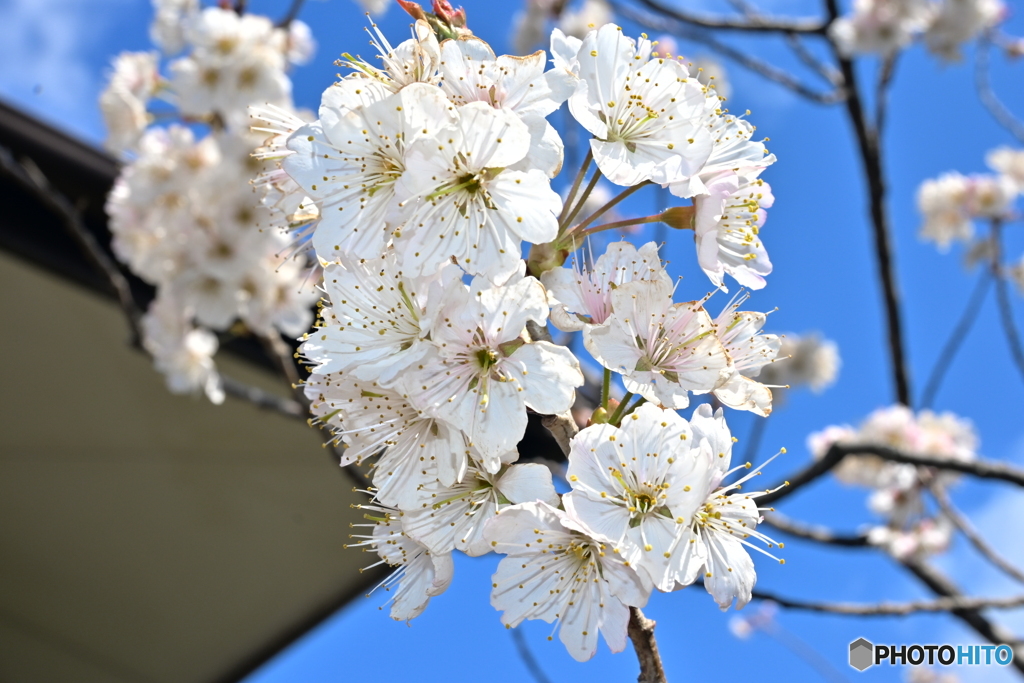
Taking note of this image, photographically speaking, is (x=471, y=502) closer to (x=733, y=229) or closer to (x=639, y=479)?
(x=639, y=479)

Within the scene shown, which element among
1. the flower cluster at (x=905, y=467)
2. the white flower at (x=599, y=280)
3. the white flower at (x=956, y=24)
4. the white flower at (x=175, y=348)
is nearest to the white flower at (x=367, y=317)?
the white flower at (x=599, y=280)

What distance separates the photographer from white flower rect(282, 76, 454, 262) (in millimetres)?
650

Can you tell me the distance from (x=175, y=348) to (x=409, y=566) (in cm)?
209

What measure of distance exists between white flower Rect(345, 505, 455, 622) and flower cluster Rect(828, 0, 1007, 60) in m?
3.68

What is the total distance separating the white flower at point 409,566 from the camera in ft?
2.22

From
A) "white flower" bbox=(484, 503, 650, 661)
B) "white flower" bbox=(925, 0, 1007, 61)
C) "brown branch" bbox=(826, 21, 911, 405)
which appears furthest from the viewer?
"white flower" bbox=(925, 0, 1007, 61)

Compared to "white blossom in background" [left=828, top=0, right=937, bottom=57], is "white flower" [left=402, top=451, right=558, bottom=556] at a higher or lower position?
lower

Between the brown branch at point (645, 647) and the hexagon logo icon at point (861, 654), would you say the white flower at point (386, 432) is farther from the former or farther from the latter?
the hexagon logo icon at point (861, 654)

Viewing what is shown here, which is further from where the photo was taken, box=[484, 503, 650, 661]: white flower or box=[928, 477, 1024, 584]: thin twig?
box=[928, 477, 1024, 584]: thin twig

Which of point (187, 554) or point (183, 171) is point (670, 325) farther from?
point (187, 554)

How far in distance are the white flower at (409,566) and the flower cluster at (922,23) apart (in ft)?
12.1

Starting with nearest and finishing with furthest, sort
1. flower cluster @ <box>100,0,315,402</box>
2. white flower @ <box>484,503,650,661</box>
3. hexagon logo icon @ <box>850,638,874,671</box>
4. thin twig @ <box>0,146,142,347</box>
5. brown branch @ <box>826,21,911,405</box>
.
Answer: white flower @ <box>484,503,650,661</box> < hexagon logo icon @ <box>850,638,874,671</box> < thin twig @ <box>0,146,142,347</box> < flower cluster @ <box>100,0,315,402</box> < brown branch @ <box>826,21,911,405</box>

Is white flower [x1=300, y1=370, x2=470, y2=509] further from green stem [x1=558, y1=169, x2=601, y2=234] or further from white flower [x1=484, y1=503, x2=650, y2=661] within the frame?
green stem [x1=558, y1=169, x2=601, y2=234]

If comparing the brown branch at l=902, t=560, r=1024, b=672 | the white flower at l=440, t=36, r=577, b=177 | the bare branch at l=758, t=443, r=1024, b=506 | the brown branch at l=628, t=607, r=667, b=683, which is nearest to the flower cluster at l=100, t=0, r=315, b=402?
the bare branch at l=758, t=443, r=1024, b=506
